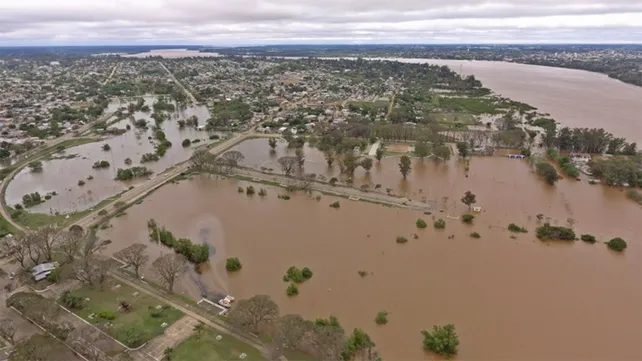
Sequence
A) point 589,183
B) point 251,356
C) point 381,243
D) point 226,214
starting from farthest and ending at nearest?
1. point 589,183
2. point 226,214
3. point 381,243
4. point 251,356

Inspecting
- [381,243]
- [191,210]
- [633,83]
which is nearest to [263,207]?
[191,210]

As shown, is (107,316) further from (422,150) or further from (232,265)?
(422,150)

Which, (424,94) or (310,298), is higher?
(424,94)

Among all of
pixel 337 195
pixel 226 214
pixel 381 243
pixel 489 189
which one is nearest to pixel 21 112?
pixel 226 214

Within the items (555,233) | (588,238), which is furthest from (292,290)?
(588,238)

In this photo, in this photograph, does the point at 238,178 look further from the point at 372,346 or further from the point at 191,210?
the point at 372,346

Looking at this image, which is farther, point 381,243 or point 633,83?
point 633,83

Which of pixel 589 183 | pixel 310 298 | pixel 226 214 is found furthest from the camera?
pixel 589 183
